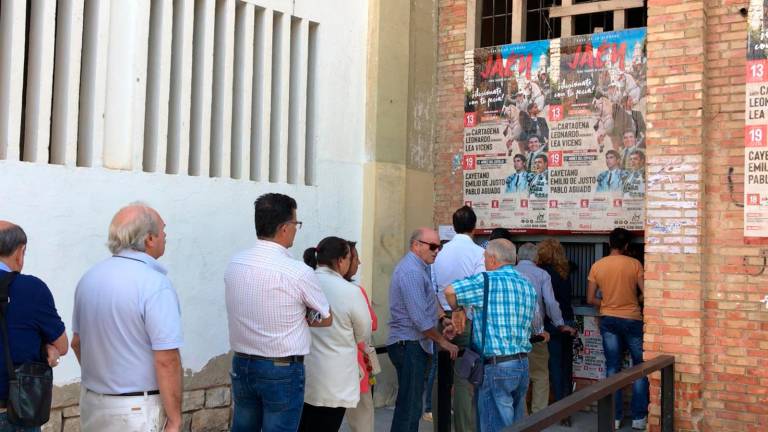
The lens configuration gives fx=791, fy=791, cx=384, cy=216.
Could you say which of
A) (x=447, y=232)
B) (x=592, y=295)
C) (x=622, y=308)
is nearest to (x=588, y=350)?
(x=592, y=295)

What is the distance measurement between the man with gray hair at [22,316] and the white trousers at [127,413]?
30 cm

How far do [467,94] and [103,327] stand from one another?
5.92 meters

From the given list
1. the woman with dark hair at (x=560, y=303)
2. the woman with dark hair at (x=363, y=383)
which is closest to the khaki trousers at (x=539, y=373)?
the woman with dark hair at (x=560, y=303)

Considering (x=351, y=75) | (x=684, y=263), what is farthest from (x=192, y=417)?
(x=684, y=263)

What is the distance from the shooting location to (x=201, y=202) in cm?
671

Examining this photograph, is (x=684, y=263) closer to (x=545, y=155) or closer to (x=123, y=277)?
(x=545, y=155)

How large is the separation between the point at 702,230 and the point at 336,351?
3262 millimetres

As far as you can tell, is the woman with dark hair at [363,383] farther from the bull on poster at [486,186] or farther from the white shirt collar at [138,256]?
the bull on poster at [486,186]

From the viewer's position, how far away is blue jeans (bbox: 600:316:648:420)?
7.40 metres

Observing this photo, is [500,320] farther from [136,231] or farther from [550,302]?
[136,231]

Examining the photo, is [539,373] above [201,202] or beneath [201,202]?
beneath

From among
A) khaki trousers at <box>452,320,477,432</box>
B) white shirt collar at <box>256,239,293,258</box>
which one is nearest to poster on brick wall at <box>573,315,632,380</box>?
khaki trousers at <box>452,320,477,432</box>

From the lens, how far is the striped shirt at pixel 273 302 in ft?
14.3

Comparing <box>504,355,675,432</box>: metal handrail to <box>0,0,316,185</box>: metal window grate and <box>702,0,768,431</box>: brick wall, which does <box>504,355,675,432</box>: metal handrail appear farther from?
<box>0,0,316,185</box>: metal window grate
